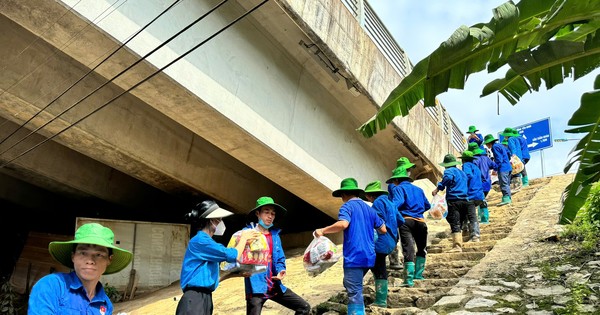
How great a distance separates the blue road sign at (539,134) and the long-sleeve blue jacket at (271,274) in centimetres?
1765

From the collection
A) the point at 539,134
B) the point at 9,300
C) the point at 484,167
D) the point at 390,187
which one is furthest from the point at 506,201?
the point at 9,300

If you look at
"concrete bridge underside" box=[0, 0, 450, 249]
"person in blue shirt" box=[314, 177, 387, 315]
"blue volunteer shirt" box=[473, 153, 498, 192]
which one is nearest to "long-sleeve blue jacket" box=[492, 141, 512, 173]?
"blue volunteer shirt" box=[473, 153, 498, 192]

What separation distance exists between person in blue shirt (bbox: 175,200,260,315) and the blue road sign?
19.0 meters

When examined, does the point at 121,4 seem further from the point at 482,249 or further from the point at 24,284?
the point at 24,284

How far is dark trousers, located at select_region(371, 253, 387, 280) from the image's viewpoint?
21.6 feet

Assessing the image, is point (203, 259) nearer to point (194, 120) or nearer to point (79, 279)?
point (79, 279)

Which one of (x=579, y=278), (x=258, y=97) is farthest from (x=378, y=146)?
(x=579, y=278)

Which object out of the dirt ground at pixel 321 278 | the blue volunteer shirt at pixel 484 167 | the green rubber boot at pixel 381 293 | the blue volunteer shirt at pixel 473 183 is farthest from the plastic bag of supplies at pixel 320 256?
the blue volunteer shirt at pixel 484 167

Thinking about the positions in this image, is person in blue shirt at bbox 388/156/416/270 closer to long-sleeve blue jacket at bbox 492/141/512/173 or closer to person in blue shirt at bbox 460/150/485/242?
person in blue shirt at bbox 460/150/485/242

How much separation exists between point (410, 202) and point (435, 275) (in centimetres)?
115

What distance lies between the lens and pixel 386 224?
22.3ft

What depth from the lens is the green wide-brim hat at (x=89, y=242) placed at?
122 inches

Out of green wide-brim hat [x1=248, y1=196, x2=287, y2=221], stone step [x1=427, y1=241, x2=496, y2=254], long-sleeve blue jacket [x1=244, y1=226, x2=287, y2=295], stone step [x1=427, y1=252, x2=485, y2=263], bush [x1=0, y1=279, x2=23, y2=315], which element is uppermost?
green wide-brim hat [x1=248, y1=196, x2=287, y2=221]

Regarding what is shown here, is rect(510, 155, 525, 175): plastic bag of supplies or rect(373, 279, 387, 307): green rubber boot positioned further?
rect(510, 155, 525, 175): plastic bag of supplies
